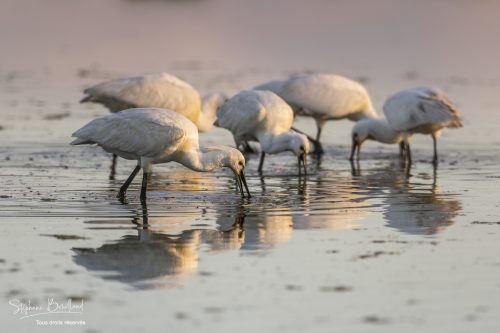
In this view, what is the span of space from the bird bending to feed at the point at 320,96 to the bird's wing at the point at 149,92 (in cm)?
212

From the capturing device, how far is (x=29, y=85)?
2858 cm

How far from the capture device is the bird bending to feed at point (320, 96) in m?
20.7

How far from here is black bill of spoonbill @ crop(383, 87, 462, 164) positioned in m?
18.7

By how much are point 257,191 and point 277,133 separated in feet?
9.17

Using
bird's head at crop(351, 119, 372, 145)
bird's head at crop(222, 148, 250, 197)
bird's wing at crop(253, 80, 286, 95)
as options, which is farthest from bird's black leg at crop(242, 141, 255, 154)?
bird's head at crop(222, 148, 250, 197)

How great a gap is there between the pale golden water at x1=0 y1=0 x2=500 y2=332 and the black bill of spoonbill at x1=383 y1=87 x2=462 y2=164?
518mm

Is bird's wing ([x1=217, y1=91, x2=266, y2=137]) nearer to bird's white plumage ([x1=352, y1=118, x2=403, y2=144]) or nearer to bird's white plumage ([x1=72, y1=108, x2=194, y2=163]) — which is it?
bird's white plumage ([x1=352, y1=118, x2=403, y2=144])

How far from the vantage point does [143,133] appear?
14.1 m

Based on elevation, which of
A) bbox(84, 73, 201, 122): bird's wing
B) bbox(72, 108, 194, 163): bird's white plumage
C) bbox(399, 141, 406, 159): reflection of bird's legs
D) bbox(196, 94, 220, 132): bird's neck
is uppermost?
bbox(72, 108, 194, 163): bird's white plumage

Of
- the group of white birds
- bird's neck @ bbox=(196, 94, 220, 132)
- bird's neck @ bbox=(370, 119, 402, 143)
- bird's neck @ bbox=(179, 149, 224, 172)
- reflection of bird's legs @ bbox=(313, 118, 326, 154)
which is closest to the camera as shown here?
the group of white birds

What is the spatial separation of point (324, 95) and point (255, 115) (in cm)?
333

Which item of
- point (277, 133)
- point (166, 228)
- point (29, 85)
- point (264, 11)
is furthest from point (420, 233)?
point (264, 11)

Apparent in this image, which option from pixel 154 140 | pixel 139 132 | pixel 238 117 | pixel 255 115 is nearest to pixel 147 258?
pixel 154 140

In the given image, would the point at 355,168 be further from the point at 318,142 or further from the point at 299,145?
the point at 318,142
